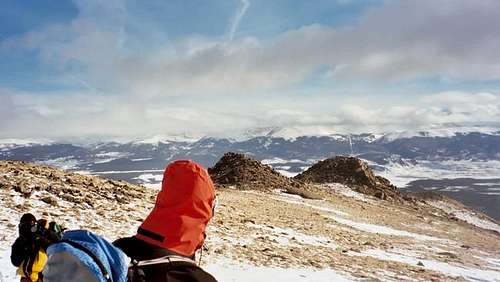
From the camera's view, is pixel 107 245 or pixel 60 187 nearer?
pixel 107 245

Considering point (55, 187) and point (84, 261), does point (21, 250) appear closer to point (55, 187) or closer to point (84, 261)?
point (84, 261)

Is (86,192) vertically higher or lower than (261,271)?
higher

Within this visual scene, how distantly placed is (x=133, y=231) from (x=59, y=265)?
12.7m

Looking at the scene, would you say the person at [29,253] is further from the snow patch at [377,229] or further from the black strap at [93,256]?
the snow patch at [377,229]

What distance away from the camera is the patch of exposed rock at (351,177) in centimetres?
6244

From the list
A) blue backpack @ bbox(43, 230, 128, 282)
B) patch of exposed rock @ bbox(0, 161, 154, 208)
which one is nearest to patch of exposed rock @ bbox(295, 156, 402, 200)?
patch of exposed rock @ bbox(0, 161, 154, 208)

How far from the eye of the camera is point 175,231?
9.70 feet

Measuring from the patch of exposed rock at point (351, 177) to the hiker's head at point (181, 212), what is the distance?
193 feet

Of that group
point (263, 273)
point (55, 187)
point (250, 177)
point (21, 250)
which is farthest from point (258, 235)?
point (250, 177)

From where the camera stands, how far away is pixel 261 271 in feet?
45.6

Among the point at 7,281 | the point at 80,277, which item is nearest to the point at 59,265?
the point at 80,277

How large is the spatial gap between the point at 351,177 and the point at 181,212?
217 ft

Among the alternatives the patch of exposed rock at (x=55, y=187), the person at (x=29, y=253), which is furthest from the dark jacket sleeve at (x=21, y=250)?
the patch of exposed rock at (x=55, y=187)

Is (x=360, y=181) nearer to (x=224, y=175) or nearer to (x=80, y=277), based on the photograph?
(x=224, y=175)
